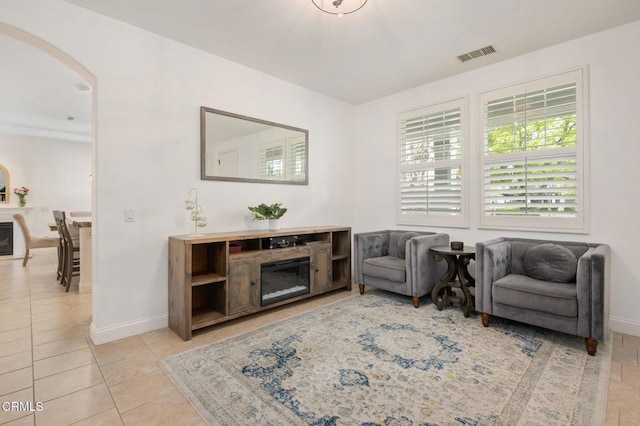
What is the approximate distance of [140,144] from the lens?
292 cm

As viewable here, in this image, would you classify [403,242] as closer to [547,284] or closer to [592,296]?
[547,284]

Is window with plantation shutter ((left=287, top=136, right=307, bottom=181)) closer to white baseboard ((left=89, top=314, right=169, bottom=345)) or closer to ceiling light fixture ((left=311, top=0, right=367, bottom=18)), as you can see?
ceiling light fixture ((left=311, top=0, right=367, bottom=18))

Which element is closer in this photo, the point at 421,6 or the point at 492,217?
the point at 421,6

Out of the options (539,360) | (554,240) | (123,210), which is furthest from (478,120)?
(123,210)

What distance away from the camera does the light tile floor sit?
1744 millimetres

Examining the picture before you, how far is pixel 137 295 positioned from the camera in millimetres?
2906

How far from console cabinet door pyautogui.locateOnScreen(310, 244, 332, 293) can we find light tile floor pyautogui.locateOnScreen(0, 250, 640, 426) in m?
0.29

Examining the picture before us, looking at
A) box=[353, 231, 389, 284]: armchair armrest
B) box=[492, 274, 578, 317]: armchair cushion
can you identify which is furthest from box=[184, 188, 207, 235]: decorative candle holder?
box=[492, 274, 578, 317]: armchair cushion

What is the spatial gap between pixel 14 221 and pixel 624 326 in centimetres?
1050

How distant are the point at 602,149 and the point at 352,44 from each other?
8.91 feet

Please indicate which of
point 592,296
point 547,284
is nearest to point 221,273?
point 547,284

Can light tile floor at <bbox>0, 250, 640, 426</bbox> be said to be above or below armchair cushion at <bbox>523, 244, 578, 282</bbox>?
below

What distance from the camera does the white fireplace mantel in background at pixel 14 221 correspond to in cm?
673

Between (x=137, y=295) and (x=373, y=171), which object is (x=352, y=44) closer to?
(x=373, y=171)
